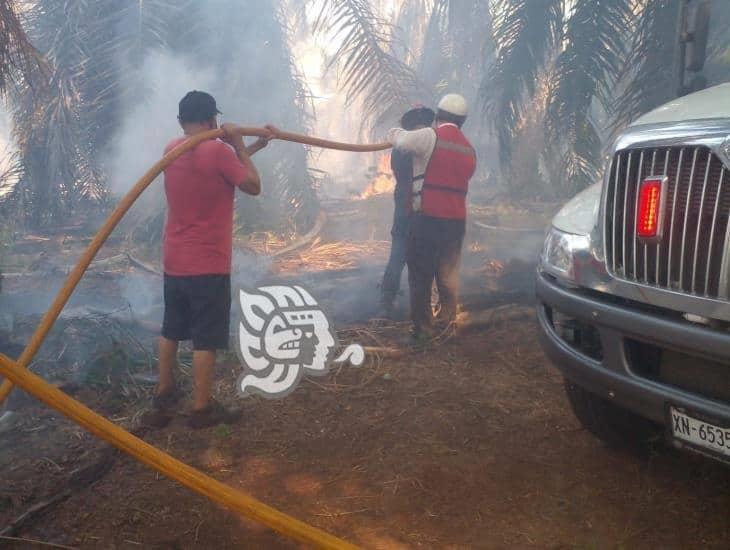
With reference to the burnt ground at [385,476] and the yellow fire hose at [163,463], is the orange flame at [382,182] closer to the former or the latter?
the burnt ground at [385,476]

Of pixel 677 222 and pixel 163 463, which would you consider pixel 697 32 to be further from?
pixel 163 463

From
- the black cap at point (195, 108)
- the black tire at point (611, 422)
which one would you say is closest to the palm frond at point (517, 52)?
the black cap at point (195, 108)

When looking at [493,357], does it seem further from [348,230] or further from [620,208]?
[348,230]

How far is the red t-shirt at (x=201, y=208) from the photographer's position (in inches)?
149

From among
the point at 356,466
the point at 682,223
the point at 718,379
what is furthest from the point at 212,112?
the point at 718,379

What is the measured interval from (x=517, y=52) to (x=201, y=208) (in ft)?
19.3

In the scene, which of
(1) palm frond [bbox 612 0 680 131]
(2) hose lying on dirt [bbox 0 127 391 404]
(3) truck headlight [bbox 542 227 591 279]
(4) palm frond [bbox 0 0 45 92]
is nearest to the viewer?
(3) truck headlight [bbox 542 227 591 279]

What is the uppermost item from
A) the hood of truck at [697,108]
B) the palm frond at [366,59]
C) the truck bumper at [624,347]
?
the palm frond at [366,59]

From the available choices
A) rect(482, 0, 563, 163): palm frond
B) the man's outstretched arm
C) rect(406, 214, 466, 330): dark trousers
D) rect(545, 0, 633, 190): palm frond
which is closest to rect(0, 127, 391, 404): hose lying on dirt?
the man's outstretched arm

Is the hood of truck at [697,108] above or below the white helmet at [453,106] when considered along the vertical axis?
below

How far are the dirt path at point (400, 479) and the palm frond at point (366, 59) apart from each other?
5.19 m

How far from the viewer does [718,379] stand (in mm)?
2416

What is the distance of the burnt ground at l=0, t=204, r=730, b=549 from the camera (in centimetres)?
288

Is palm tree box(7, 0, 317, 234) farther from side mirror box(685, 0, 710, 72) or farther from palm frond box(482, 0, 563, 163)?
side mirror box(685, 0, 710, 72)
